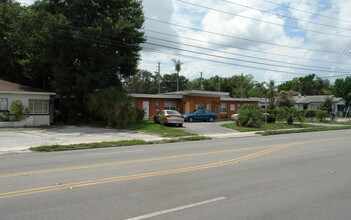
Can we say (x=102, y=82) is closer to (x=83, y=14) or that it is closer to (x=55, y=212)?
(x=83, y=14)

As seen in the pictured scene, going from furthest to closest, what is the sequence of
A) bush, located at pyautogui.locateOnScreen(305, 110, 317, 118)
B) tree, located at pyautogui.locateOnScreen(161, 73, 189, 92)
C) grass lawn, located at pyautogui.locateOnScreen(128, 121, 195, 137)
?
tree, located at pyautogui.locateOnScreen(161, 73, 189, 92) → bush, located at pyautogui.locateOnScreen(305, 110, 317, 118) → grass lawn, located at pyautogui.locateOnScreen(128, 121, 195, 137)

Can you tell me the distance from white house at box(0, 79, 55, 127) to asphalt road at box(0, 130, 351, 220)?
63.3ft

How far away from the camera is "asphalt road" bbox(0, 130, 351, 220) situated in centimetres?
602

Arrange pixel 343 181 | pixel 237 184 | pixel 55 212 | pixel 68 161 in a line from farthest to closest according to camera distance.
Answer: pixel 68 161
pixel 343 181
pixel 237 184
pixel 55 212

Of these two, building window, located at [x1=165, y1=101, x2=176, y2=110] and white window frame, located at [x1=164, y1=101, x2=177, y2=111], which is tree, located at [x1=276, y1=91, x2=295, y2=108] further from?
building window, located at [x1=165, y1=101, x2=176, y2=110]

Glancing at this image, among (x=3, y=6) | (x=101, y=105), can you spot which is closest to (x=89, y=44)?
(x=101, y=105)

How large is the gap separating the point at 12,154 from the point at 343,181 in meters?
12.5

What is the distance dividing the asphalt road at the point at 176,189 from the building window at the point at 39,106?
20447 millimetres

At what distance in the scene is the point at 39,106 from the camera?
1254 inches

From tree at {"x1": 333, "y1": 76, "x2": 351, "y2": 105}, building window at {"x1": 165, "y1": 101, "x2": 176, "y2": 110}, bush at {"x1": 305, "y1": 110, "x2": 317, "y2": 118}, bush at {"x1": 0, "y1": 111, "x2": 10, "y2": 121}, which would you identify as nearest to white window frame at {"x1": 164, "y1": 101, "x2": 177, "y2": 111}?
building window at {"x1": 165, "y1": 101, "x2": 176, "y2": 110}

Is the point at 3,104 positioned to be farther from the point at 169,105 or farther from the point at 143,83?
the point at 143,83

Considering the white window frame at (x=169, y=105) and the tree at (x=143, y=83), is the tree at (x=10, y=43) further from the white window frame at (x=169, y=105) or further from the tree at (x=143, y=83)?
the tree at (x=143, y=83)

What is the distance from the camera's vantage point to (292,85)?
10631 cm

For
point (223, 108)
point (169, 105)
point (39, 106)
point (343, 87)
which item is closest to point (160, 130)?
point (39, 106)
